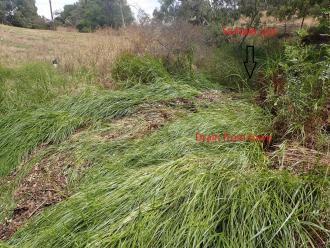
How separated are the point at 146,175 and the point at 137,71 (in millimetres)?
2976

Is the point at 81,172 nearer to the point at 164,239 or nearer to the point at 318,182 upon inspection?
the point at 164,239

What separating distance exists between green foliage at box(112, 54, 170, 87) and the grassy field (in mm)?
100

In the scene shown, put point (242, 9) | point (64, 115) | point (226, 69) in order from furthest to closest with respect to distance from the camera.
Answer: point (242, 9)
point (226, 69)
point (64, 115)

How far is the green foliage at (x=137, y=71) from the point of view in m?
4.68

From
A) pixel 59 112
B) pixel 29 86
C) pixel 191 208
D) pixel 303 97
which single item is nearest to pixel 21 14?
pixel 29 86

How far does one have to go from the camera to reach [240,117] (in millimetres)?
2971

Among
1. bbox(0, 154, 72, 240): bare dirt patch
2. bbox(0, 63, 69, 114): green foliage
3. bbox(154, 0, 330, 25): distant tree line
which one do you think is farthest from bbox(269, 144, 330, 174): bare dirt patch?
bbox(154, 0, 330, 25): distant tree line

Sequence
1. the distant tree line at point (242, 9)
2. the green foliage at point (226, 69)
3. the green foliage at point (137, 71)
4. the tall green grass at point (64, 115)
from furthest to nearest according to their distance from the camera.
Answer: the distant tree line at point (242, 9) < the green foliage at point (226, 69) < the green foliage at point (137, 71) < the tall green grass at point (64, 115)

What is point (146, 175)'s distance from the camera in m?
2.09

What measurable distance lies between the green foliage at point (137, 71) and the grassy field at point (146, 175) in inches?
3.9

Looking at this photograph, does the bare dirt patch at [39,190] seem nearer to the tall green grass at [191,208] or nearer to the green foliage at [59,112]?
the tall green grass at [191,208]

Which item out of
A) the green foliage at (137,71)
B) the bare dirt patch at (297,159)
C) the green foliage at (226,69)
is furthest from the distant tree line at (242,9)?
the bare dirt patch at (297,159)

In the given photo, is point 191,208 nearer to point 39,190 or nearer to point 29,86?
point 39,190

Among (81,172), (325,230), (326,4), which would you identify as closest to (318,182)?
(325,230)
